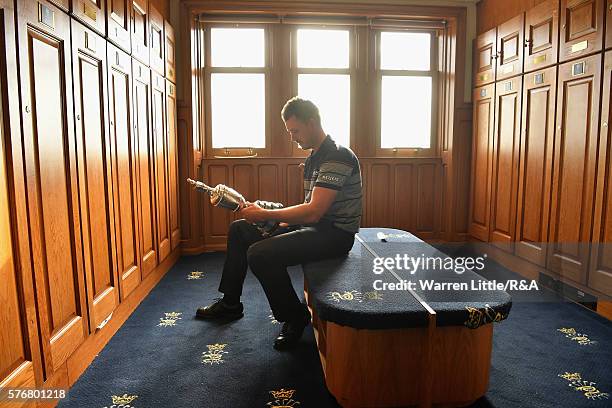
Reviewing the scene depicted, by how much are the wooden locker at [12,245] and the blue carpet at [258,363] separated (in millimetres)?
354

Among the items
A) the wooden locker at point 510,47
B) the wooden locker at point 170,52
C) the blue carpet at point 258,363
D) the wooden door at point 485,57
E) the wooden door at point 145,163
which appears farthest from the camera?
the wooden door at point 485,57

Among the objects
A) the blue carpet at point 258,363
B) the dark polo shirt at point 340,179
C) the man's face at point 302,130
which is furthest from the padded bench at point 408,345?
the man's face at point 302,130

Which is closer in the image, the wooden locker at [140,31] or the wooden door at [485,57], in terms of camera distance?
the wooden locker at [140,31]

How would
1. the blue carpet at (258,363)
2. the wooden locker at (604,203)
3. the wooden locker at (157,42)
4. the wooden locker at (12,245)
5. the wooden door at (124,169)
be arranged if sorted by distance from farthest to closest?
the wooden locker at (157,42), the wooden locker at (604,203), the wooden door at (124,169), the blue carpet at (258,363), the wooden locker at (12,245)

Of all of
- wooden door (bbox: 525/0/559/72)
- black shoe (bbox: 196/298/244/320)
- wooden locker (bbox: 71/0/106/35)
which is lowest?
black shoe (bbox: 196/298/244/320)

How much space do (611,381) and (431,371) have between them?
84 centimetres

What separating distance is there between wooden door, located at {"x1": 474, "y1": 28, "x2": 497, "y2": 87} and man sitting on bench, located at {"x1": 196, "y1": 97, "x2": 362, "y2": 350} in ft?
6.92

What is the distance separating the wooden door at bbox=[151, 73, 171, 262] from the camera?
9.73ft

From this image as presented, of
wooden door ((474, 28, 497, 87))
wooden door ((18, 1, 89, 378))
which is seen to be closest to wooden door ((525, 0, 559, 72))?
wooden door ((474, 28, 497, 87))

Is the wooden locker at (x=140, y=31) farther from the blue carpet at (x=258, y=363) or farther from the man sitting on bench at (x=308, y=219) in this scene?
the blue carpet at (x=258, y=363)

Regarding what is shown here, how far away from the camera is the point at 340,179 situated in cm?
200

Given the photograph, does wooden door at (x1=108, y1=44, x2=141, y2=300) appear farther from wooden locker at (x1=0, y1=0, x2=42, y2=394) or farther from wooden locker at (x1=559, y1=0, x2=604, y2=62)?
wooden locker at (x1=559, y1=0, x2=604, y2=62)

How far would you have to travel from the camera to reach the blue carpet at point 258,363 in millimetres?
1661

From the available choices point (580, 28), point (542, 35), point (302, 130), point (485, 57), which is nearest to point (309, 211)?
point (302, 130)
